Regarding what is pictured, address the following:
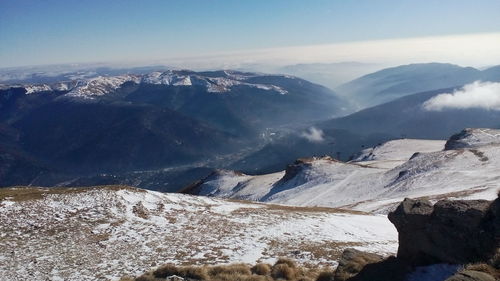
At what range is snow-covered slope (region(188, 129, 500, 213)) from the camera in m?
71.6

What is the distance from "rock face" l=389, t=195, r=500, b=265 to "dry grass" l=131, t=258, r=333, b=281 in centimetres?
422

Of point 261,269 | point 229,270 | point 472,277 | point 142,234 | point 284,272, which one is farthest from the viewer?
point 142,234

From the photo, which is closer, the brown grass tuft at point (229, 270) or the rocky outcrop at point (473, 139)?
the brown grass tuft at point (229, 270)

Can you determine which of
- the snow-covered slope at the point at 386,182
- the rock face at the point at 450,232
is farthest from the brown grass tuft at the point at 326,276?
the snow-covered slope at the point at 386,182

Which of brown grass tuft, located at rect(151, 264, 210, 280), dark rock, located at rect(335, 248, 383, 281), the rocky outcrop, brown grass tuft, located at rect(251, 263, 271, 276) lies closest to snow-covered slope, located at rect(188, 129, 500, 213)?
the rocky outcrop

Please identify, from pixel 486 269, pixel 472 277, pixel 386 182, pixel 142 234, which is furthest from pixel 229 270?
pixel 386 182

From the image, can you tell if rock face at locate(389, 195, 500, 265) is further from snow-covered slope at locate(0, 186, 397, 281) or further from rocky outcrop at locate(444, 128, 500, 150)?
rocky outcrop at locate(444, 128, 500, 150)

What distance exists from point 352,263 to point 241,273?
575 centimetres

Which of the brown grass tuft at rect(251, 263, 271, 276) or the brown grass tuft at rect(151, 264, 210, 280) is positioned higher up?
the brown grass tuft at rect(151, 264, 210, 280)

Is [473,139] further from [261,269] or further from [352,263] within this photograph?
[261,269]

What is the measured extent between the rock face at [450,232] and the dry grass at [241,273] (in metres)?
4.22

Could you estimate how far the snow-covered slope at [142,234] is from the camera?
939 inches

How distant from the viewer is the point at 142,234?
100 ft

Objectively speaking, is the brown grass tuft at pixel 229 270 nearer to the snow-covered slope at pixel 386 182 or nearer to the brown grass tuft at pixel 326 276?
the brown grass tuft at pixel 326 276
